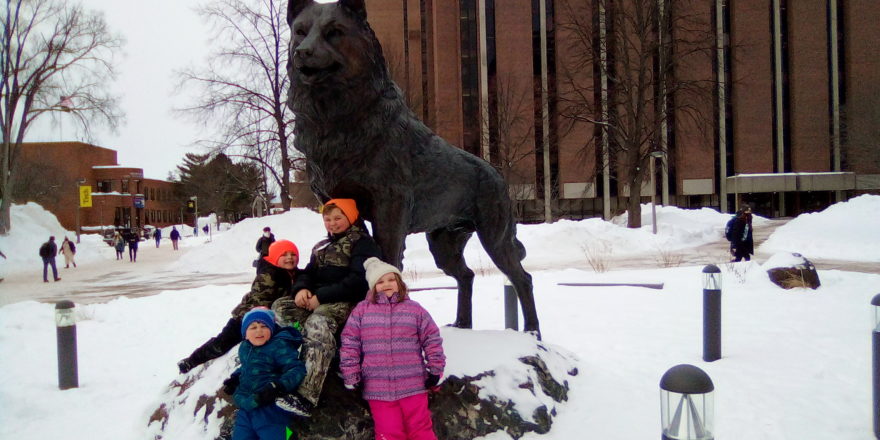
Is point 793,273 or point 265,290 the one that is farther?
point 793,273

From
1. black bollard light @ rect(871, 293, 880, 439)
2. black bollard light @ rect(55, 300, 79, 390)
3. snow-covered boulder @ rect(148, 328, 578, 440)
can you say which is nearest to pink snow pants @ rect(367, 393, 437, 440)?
snow-covered boulder @ rect(148, 328, 578, 440)

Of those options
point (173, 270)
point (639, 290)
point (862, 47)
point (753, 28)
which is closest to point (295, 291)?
point (639, 290)

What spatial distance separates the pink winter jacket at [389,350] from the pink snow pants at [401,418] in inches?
2.0

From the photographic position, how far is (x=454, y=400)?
10.9 feet

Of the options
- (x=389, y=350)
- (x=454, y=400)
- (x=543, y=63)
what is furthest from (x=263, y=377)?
(x=543, y=63)

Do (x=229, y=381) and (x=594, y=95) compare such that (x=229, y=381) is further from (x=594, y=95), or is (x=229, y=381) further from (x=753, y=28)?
(x=753, y=28)

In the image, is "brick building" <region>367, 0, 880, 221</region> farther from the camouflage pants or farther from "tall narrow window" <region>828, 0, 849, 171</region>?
the camouflage pants

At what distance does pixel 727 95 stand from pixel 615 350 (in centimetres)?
3545

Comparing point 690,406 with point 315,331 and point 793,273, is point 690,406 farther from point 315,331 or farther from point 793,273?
point 793,273

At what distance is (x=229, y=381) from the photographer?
267 centimetres

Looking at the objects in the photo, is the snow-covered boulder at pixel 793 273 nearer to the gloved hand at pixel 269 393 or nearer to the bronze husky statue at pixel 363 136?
the bronze husky statue at pixel 363 136

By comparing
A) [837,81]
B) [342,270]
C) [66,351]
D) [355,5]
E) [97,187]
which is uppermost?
[837,81]

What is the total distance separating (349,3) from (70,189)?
4144 cm

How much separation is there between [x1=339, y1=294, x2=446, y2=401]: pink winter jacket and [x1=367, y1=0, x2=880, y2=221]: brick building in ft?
98.7
